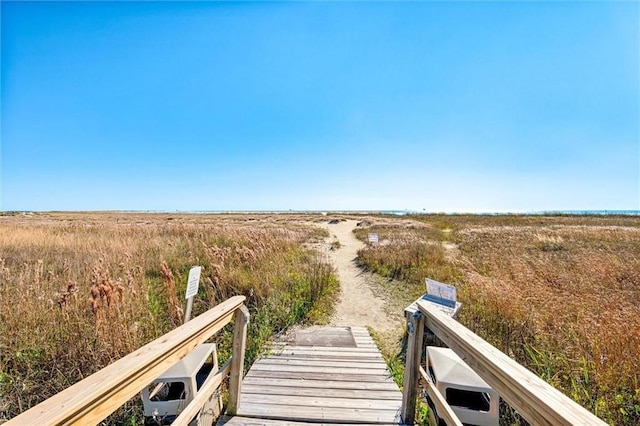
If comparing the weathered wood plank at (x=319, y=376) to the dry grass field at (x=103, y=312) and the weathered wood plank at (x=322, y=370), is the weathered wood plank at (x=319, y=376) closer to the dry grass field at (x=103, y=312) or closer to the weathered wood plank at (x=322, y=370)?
the weathered wood plank at (x=322, y=370)

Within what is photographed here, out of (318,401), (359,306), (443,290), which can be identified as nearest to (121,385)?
(318,401)

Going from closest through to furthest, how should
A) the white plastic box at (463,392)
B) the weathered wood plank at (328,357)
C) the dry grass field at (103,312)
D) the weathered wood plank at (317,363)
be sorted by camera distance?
the white plastic box at (463,392)
the dry grass field at (103,312)
the weathered wood plank at (317,363)
the weathered wood plank at (328,357)

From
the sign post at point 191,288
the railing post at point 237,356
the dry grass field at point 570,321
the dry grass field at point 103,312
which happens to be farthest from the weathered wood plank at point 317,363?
the dry grass field at point 570,321

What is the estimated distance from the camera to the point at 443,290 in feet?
11.9

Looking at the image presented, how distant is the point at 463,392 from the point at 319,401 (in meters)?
1.48

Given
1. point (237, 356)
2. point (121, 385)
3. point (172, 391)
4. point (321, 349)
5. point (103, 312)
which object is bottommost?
point (321, 349)

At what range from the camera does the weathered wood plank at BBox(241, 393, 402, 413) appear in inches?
116

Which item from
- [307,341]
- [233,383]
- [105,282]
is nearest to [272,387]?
[233,383]

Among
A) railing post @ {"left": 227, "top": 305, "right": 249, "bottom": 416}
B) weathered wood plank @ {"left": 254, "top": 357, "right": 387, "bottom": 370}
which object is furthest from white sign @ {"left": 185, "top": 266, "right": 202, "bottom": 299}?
weathered wood plank @ {"left": 254, "top": 357, "right": 387, "bottom": 370}

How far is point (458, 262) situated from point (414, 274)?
68.7 inches

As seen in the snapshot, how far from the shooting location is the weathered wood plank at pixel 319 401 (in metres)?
2.94

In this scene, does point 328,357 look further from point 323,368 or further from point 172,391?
point 172,391

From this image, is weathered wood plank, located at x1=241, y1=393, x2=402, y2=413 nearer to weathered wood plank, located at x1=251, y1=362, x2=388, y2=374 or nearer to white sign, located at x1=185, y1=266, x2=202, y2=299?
weathered wood plank, located at x1=251, y1=362, x2=388, y2=374

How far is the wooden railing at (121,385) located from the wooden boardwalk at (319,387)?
0.93m
